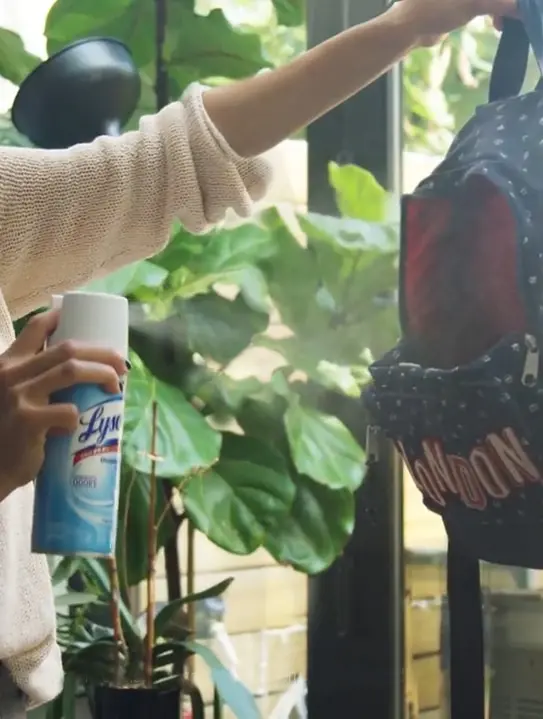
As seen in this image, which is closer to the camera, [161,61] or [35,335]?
Result: [35,335]

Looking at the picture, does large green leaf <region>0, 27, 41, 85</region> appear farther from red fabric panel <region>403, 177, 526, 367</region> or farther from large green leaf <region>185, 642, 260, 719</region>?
large green leaf <region>185, 642, 260, 719</region>

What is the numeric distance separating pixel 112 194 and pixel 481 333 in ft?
0.95

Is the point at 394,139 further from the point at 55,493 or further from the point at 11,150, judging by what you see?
the point at 55,493

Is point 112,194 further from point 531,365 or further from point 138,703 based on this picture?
point 138,703

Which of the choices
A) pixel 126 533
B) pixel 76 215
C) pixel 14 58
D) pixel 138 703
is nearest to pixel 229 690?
pixel 138 703

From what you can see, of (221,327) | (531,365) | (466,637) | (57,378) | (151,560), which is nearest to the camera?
(57,378)

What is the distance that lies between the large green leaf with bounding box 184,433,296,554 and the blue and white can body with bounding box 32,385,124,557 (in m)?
0.37

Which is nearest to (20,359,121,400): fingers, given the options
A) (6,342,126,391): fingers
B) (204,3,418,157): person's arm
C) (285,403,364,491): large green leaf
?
(6,342,126,391): fingers

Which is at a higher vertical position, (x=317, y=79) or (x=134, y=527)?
(x=317, y=79)

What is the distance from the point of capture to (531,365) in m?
0.67

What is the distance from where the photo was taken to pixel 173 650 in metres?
0.96

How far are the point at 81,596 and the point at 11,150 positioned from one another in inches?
19.5

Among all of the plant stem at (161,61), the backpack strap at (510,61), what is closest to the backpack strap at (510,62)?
the backpack strap at (510,61)

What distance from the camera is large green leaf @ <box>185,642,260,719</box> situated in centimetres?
92
